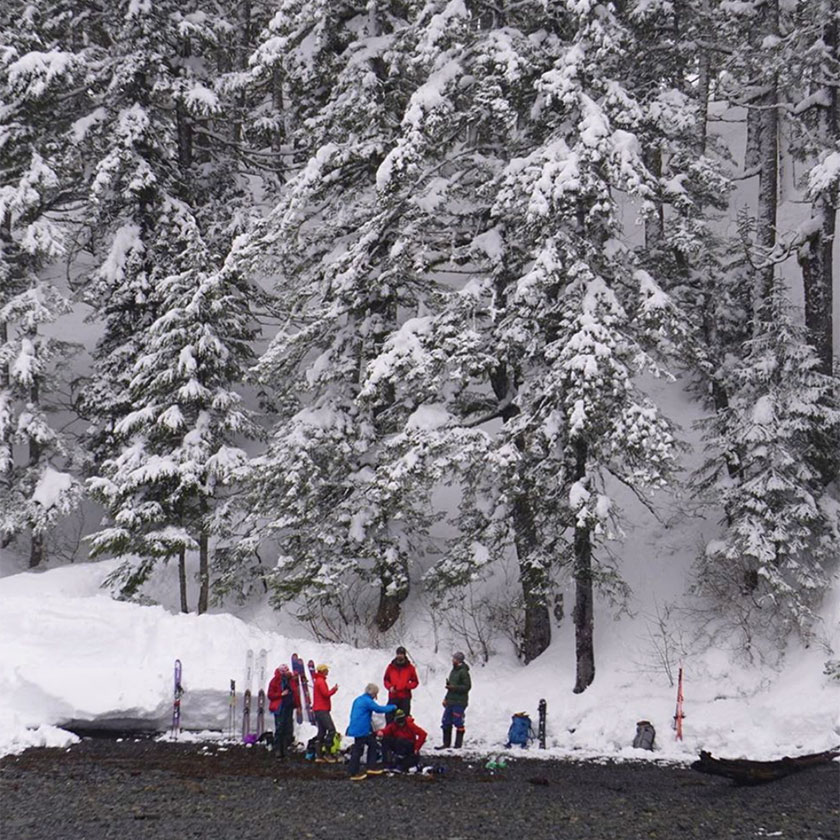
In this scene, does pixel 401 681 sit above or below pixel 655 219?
below

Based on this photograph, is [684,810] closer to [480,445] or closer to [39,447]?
[480,445]

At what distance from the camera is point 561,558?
1655 cm

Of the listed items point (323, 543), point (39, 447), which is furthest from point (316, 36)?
point (39, 447)

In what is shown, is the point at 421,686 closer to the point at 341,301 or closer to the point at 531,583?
the point at 531,583

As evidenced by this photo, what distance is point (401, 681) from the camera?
14.0 m

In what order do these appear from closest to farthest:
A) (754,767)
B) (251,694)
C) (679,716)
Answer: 1. (754,767)
2. (679,716)
3. (251,694)

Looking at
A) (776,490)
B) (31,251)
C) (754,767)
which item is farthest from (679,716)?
(31,251)

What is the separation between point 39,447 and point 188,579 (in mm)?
5643

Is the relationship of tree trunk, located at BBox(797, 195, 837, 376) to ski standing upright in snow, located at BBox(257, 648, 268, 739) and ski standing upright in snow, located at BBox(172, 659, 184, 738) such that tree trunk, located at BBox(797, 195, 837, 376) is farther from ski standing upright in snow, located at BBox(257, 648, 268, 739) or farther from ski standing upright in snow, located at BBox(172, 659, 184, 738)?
ski standing upright in snow, located at BBox(172, 659, 184, 738)

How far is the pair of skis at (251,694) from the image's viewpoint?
14.9 metres

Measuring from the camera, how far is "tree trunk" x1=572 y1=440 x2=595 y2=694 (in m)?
16.5

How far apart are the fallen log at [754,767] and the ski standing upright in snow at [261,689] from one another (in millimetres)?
7138

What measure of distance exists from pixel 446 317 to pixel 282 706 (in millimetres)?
7968

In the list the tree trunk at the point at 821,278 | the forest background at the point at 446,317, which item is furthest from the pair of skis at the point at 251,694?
the tree trunk at the point at 821,278
